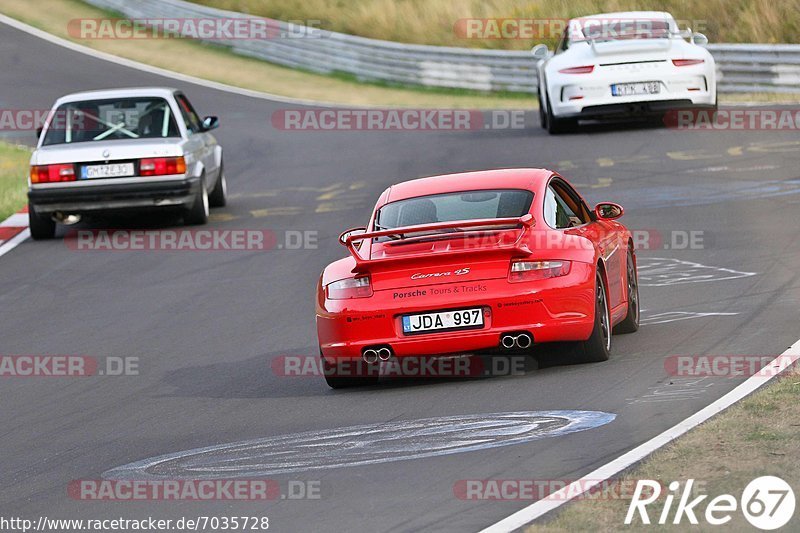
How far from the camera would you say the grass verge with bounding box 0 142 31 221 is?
20.5 m

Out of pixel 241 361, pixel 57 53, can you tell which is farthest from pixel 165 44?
pixel 241 361

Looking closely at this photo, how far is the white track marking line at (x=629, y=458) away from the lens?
6.22m

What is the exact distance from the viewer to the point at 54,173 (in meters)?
17.5

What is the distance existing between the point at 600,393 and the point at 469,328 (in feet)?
3.06

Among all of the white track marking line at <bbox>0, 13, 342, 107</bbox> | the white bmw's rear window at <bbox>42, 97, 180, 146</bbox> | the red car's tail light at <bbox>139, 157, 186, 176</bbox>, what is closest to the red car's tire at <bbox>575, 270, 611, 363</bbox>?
the red car's tail light at <bbox>139, 157, 186, 176</bbox>

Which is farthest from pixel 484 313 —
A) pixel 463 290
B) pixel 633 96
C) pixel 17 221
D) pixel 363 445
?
pixel 633 96

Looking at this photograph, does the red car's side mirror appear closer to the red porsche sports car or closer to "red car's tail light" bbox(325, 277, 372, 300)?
the red porsche sports car

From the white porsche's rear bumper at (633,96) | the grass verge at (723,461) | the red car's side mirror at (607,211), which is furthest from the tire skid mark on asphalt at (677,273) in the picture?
the white porsche's rear bumper at (633,96)

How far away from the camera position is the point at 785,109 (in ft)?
80.8

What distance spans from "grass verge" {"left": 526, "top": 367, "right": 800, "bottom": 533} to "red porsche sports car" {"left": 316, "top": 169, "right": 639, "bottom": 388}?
62.2 inches

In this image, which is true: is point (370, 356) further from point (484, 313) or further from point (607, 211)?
point (607, 211)

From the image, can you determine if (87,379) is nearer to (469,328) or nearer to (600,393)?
(469,328)

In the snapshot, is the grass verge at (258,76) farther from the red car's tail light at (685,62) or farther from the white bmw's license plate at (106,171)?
the white bmw's license plate at (106,171)

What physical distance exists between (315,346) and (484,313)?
2283mm
